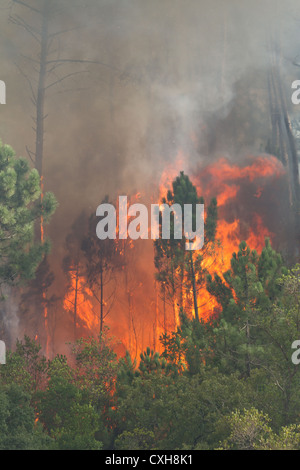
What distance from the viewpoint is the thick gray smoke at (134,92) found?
75.6 ft

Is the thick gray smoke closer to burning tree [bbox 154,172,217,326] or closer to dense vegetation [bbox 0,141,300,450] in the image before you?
burning tree [bbox 154,172,217,326]

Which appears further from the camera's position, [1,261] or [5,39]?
[5,39]

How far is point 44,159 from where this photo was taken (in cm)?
2302

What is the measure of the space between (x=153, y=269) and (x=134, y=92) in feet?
23.2

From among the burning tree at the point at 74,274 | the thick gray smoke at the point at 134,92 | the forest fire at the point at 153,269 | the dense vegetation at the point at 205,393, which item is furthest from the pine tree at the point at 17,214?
the thick gray smoke at the point at 134,92

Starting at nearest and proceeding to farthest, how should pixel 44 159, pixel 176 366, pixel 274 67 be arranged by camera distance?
1. pixel 176 366
2. pixel 44 159
3. pixel 274 67

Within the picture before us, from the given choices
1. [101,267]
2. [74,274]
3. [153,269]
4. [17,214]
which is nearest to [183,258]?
[153,269]

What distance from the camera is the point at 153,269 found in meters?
22.4

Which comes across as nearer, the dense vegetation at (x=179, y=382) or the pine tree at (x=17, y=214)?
the dense vegetation at (x=179, y=382)

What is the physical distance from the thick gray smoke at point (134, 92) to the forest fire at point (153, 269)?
73 cm

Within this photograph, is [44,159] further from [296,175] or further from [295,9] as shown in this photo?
[295,9]

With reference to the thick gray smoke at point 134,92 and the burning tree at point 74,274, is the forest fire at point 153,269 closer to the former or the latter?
the burning tree at point 74,274
